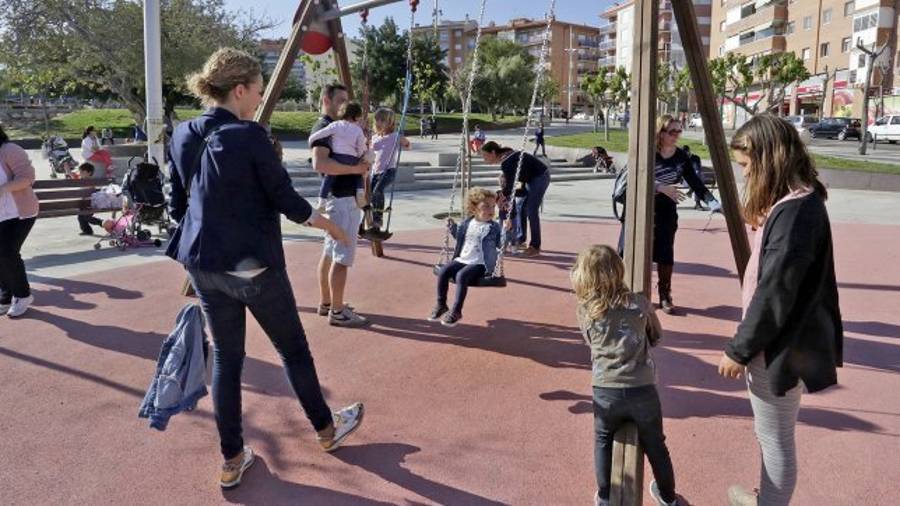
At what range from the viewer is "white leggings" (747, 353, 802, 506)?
2482mm

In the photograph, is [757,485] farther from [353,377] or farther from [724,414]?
[353,377]

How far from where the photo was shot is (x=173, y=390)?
10.1 ft

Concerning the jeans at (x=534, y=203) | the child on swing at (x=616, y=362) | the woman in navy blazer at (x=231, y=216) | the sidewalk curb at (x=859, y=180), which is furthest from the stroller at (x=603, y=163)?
the woman in navy blazer at (x=231, y=216)

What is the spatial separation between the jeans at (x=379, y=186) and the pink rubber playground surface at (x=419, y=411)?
2000 millimetres

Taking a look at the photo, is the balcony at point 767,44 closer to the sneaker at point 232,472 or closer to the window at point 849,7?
the window at point 849,7

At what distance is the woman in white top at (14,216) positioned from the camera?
211 inches

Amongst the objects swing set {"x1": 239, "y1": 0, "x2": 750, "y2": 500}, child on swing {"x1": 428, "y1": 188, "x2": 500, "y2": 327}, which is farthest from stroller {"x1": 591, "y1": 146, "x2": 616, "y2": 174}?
swing set {"x1": 239, "y1": 0, "x2": 750, "y2": 500}

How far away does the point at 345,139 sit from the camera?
522 cm

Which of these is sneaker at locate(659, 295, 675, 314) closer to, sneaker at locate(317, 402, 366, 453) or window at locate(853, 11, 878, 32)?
sneaker at locate(317, 402, 366, 453)

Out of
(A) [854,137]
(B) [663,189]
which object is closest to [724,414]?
(B) [663,189]

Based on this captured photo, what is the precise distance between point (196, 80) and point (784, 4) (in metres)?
69.2

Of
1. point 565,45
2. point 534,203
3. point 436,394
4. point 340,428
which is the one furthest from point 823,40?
point 340,428

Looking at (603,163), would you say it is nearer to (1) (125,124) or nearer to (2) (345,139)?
(2) (345,139)

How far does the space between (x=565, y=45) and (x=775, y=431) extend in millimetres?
105894
